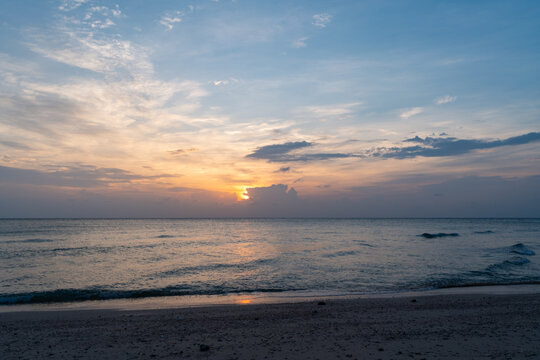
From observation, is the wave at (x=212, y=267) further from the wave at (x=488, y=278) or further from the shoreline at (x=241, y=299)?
the wave at (x=488, y=278)

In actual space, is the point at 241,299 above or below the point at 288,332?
below

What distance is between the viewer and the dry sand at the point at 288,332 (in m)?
8.74

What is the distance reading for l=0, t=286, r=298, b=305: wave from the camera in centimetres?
1675

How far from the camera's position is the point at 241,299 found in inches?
659

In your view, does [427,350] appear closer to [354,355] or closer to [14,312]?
[354,355]

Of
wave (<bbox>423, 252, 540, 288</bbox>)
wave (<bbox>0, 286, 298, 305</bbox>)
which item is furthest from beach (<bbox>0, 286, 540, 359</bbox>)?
wave (<bbox>423, 252, 540, 288</bbox>)

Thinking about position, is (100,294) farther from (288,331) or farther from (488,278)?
(488,278)

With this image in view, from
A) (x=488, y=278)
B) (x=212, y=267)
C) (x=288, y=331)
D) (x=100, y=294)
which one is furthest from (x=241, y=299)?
(x=488, y=278)

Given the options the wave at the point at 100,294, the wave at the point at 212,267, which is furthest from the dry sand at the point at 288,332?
the wave at the point at 212,267

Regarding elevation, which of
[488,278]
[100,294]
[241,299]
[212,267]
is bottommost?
[488,278]

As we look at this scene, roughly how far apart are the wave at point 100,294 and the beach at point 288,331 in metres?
3.17

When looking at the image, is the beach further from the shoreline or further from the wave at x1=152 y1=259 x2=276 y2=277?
the wave at x1=152 y1=259 x2=276 y2=277

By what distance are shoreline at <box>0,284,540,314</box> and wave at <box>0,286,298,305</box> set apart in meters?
0.58

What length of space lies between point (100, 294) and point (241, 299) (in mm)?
8420
